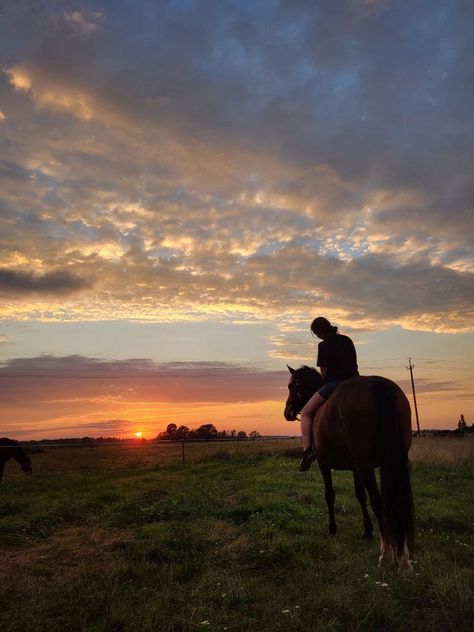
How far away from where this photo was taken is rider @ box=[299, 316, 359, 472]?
8250mm

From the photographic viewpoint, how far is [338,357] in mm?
A: 8281

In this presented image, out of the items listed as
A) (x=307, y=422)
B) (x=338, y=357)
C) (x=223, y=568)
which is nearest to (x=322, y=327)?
(x=338, y=357)

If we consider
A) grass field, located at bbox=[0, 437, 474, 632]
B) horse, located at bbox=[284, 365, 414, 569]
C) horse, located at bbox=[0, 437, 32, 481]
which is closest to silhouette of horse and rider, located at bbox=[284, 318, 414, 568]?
horse, located at bbox=[284, 365, 414, 569]

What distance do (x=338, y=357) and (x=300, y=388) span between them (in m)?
1.99

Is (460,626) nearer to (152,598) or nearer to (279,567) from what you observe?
(279,567)

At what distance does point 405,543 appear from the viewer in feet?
19.1

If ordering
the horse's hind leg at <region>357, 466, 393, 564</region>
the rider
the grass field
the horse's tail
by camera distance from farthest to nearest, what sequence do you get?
the rider
the horse's hind leg at <region>357, 466, 393, 564</region>
the horse's tail
the grass field

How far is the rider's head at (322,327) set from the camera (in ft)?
28.4

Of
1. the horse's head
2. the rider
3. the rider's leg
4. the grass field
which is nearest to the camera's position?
the grass field

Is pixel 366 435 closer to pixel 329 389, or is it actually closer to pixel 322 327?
pixel 329 389

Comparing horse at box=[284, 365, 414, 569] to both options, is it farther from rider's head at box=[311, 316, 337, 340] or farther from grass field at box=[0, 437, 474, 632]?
rider's head at box=[311, 316, 337, 340]

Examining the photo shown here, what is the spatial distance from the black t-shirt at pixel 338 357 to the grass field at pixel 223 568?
2801 millimetres

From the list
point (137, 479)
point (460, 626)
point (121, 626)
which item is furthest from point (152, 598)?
point (137, 479)

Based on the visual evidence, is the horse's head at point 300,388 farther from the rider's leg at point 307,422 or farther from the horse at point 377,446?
the horse at point 377,446
